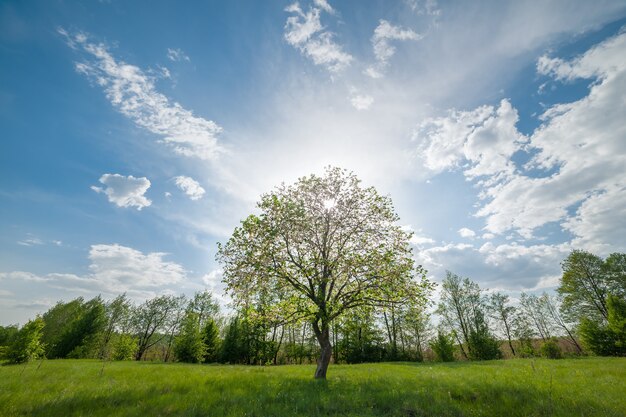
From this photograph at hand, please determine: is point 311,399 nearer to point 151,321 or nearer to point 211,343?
point 211,343

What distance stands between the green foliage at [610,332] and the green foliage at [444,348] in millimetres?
18661

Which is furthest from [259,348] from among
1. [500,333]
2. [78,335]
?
[500,333]

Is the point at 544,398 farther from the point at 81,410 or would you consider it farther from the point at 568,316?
the point at 568,316

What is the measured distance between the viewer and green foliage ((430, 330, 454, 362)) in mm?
44909

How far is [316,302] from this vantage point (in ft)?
55.5

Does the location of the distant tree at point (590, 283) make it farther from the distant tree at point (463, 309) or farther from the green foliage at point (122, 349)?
the green foliage at point (122, 349)

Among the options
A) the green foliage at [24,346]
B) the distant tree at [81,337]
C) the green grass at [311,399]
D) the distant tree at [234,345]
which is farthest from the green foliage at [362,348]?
the distant tree at [81,337]

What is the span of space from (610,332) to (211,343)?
62.8 meters

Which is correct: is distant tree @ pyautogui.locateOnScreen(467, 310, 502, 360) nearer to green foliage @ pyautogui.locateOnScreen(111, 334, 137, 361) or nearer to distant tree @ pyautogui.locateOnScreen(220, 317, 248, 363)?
distant tree @ pyautogui.locateOnScreen(220, 317, 248, 363)

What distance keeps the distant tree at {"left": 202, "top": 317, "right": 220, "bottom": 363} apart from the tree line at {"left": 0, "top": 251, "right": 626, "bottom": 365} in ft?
0.56

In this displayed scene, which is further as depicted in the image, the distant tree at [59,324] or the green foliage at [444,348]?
the distant tree at [59,324]

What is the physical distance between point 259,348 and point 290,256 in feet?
132

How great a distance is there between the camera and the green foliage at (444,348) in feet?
147

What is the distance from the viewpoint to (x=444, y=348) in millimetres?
45156
